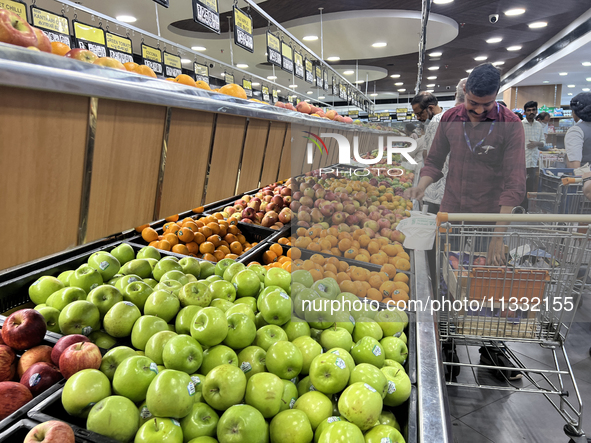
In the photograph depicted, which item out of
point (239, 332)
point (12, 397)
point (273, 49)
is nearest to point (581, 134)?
point (273, 49)

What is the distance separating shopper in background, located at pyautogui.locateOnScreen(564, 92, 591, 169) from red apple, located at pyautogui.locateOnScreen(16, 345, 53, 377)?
542 centimetres

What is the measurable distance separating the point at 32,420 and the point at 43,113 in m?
0.92

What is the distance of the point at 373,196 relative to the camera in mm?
3266

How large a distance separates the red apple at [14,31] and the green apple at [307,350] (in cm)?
131

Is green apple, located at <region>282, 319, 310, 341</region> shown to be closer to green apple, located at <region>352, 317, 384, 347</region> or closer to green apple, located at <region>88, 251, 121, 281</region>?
green apple, located at <region>352, 317, 384, 347</region>

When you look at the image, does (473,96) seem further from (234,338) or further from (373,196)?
(234,338)

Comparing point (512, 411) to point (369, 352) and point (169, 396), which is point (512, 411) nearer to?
point (369, 352)

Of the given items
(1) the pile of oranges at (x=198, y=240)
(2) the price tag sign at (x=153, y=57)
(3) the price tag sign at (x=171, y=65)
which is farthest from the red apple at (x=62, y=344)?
(3) the price tag sign at (x=171, y=65)

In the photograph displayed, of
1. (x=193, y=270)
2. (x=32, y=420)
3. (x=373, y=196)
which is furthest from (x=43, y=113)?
(x=373, y=196)

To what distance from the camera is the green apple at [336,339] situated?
1.51 metres

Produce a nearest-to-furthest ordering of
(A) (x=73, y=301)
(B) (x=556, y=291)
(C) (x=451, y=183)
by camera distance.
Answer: (A) (x=73, y=301)
(B) (x=556, y=291)
(C) (x=451, y=183)

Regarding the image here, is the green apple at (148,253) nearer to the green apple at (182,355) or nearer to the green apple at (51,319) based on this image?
the green apple at (51,319)

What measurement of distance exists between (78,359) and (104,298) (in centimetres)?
37

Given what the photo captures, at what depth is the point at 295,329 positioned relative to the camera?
1576mm
